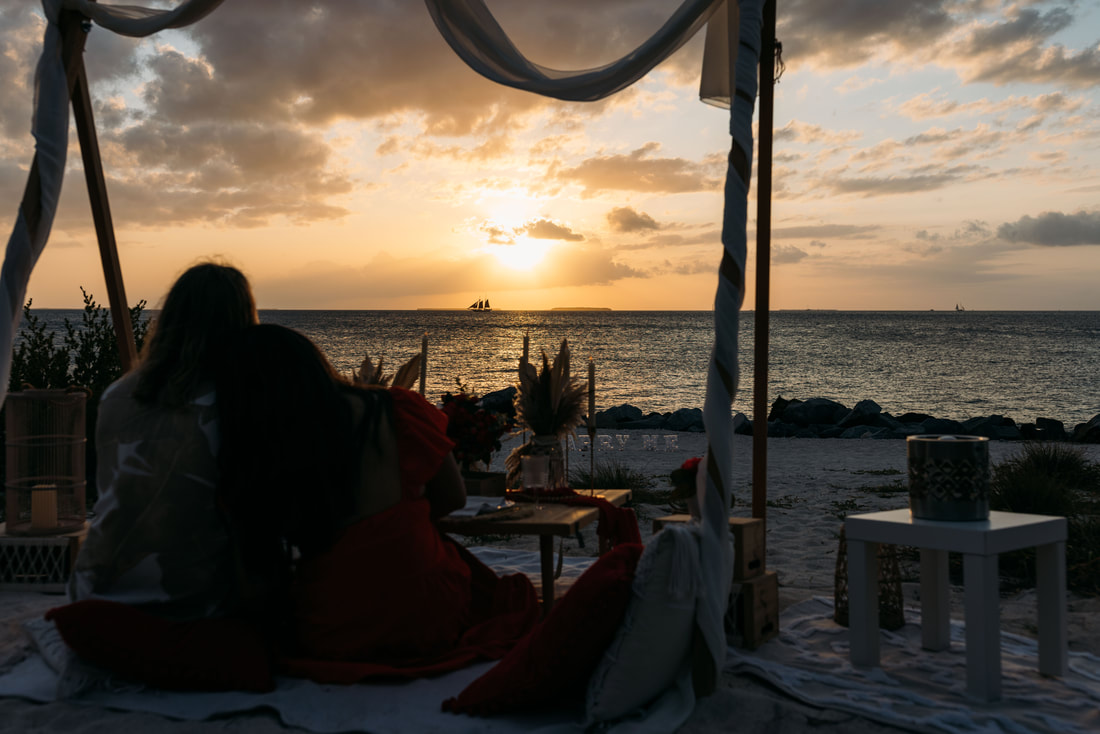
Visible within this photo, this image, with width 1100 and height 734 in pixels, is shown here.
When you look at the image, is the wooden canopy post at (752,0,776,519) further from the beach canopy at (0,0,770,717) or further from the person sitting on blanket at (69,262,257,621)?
the person sitting on blanket at (69,262,257,621)

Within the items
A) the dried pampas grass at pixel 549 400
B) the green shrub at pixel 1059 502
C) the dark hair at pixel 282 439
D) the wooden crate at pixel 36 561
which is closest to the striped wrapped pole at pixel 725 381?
the dried pampas grass at pixel 549 400

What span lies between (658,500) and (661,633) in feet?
15.2

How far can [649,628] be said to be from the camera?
268 cm

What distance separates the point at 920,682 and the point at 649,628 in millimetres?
1130

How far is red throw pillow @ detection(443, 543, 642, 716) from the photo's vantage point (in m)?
2.66

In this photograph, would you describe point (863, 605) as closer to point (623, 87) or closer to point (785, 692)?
point (785, 692)

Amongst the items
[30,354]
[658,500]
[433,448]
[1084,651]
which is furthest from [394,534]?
[30,354]

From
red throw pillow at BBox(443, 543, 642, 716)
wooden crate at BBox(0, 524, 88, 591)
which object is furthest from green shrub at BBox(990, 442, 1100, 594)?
wooden crate at BBox(0, 524, 88, 591)

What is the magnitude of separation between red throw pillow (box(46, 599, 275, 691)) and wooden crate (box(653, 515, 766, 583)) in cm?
160

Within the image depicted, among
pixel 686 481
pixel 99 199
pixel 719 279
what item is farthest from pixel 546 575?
pixel 99 199

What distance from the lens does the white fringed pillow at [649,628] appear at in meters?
2.64

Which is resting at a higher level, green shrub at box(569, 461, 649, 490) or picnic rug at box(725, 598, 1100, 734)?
picnic rug at box(725, 598, 1100, 734)

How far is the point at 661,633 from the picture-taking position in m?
2.70

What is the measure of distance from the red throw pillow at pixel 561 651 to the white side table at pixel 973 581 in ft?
3.41
